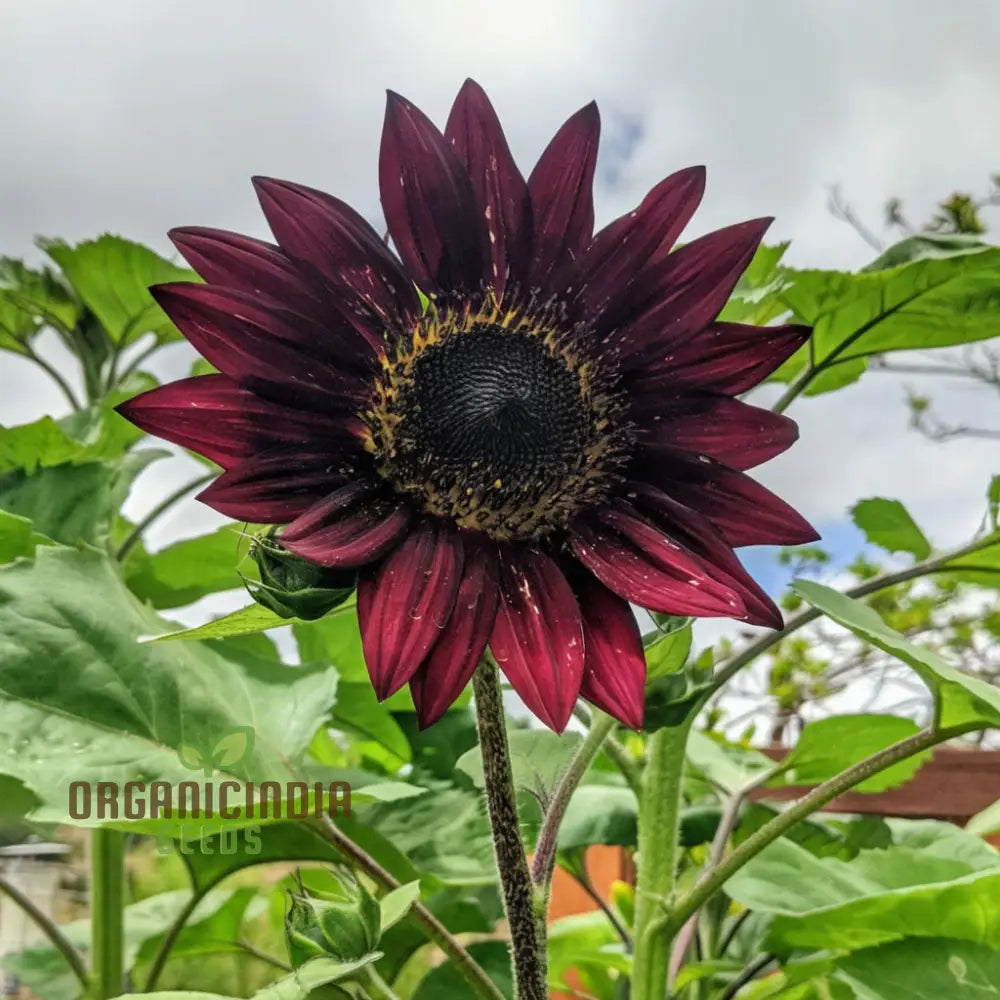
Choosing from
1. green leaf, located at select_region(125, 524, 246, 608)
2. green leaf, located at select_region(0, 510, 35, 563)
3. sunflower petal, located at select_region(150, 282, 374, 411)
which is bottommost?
sunflower petal, located at select_region(150, 282, 374, 411)

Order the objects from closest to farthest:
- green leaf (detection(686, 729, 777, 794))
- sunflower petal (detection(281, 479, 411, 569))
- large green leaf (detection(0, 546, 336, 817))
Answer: sunflower petal (detection(281, 479, 411, 569)) → large green leaf (detection(0, 546, 336, 817)) → green leaf (detection(686, 729, 777, 794))

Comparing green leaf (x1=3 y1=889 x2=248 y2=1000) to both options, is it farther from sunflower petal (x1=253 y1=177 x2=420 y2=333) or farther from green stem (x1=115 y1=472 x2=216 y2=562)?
sunflower petal (x1=253 y1=177 x2=420 y2=333)

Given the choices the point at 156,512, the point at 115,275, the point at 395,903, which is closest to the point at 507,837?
the point at 395,903

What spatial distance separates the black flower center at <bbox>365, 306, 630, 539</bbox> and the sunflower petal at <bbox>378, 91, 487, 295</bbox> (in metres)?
0.02

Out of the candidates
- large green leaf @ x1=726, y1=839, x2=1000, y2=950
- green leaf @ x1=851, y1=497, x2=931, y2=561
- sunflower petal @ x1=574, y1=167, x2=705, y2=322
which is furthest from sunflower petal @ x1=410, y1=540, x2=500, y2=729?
green leaf @ x1=851, y1=497, x2=931, y2=561

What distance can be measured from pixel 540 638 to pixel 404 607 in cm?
4

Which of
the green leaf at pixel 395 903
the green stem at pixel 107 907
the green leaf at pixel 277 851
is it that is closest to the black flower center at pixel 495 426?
the green leaf at pixel 395 903

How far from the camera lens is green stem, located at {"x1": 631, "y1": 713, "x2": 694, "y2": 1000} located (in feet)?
1.39

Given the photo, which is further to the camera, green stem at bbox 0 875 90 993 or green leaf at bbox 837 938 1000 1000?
green stem at bbox 0 875 90 993

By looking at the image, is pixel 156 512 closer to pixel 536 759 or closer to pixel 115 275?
pixel 115 275

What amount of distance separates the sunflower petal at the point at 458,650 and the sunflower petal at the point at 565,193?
0.11 metres

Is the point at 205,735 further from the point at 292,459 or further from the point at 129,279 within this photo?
the point at 129,279

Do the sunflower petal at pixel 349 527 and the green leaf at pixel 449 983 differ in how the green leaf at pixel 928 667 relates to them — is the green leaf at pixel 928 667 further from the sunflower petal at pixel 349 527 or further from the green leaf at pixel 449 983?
the green leaf at pixel 449 983

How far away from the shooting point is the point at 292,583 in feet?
0.90
